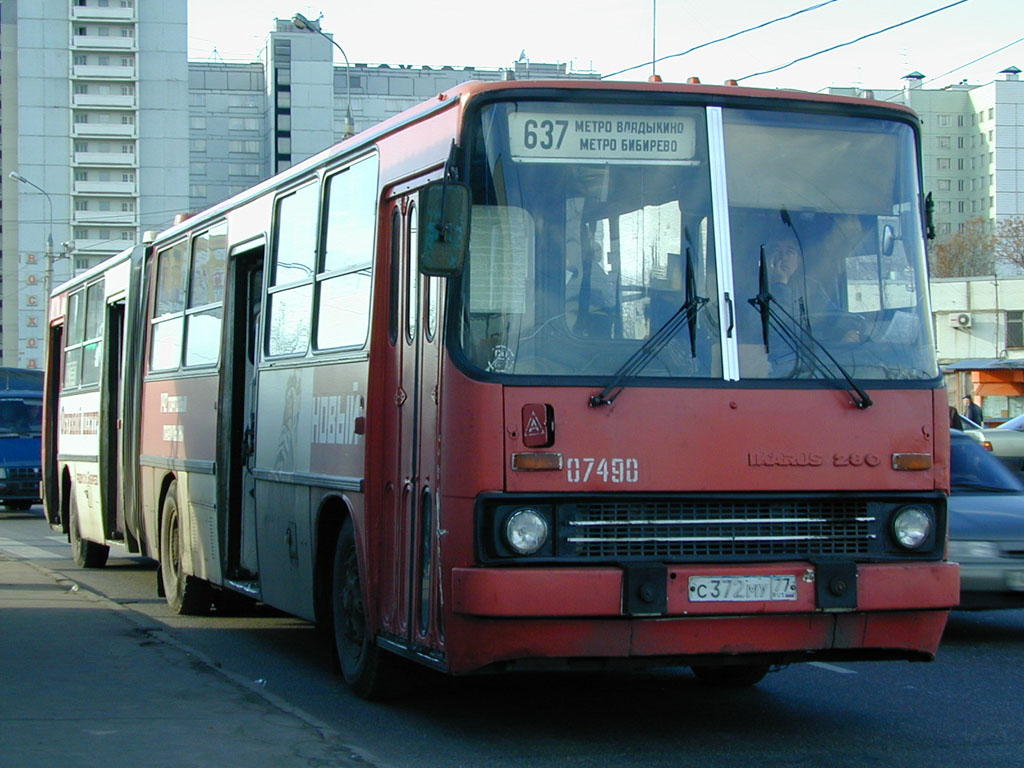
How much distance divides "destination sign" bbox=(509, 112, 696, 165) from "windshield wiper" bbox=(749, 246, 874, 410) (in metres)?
0.64

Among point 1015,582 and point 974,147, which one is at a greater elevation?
point 974,147

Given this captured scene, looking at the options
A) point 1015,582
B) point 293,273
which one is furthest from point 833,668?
point 293,273

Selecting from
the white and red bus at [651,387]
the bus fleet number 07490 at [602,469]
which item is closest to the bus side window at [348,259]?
the white and red bus at [651,387]

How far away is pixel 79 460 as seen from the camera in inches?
675

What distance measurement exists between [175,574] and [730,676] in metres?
5.57

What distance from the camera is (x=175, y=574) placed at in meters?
12.9

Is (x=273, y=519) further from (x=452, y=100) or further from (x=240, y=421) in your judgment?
(x=452, y=100)

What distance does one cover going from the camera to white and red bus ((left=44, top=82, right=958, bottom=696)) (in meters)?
6.82

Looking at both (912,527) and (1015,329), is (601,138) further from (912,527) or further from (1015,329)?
(1015,329)

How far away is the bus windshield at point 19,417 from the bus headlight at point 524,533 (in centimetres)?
2477

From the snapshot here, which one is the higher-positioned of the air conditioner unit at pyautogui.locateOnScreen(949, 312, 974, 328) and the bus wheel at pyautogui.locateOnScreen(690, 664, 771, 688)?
the air conditioner unit at pyautogui.locateOnScreen(949, 312, 974, 328)

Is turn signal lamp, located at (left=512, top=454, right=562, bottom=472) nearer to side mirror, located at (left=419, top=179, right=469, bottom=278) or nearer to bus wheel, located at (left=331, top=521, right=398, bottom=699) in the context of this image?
side mirror, located at (left=419, top=179, right=469, bottom=278)

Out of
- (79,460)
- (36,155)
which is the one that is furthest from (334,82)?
(79,460)

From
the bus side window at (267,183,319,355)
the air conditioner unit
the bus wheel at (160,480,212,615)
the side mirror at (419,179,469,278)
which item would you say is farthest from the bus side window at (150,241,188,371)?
the air conditioner unit
